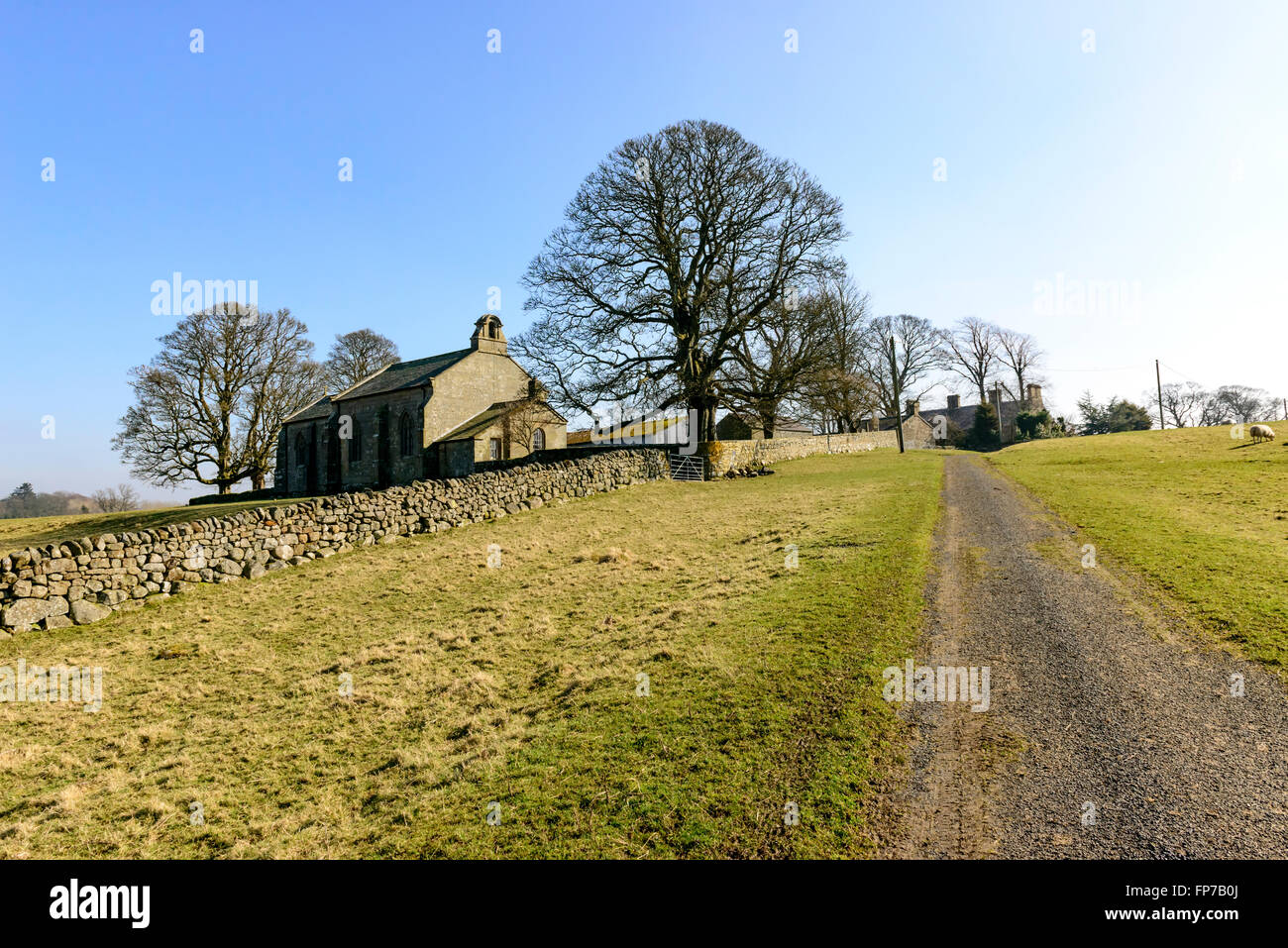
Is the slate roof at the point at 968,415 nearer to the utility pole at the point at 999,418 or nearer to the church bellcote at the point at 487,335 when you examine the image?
the utility pole at the point at 999,418

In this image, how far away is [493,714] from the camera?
7.34 meters

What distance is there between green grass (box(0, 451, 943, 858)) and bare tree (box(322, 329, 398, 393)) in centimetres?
4531

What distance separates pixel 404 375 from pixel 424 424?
6.98 meters

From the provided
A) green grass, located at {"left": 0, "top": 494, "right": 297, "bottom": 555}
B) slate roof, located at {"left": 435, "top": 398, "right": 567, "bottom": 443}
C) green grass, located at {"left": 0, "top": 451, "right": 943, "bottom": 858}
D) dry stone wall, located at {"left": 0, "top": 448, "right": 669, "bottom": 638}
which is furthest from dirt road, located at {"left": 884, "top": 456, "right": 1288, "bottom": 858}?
slate roof, located at {"left": 435, "top": 398, "right": 567, "bottom": 443}

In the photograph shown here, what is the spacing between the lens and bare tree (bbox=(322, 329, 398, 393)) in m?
55.1

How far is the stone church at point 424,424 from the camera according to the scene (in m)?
36.2

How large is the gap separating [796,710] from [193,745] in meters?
7.30

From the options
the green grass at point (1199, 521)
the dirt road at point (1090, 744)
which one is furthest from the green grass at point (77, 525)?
the green grass at point (1199, 521)

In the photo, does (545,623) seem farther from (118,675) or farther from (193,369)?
(193,369)

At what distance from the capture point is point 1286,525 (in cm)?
1316

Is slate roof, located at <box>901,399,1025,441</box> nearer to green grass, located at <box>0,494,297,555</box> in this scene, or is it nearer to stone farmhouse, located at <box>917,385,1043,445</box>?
stone farmhouse, located at <box>917,385,1043,445</box>

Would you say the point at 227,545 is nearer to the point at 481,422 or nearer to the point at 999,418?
the point at 481,422

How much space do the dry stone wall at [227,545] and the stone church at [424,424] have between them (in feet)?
38.0
